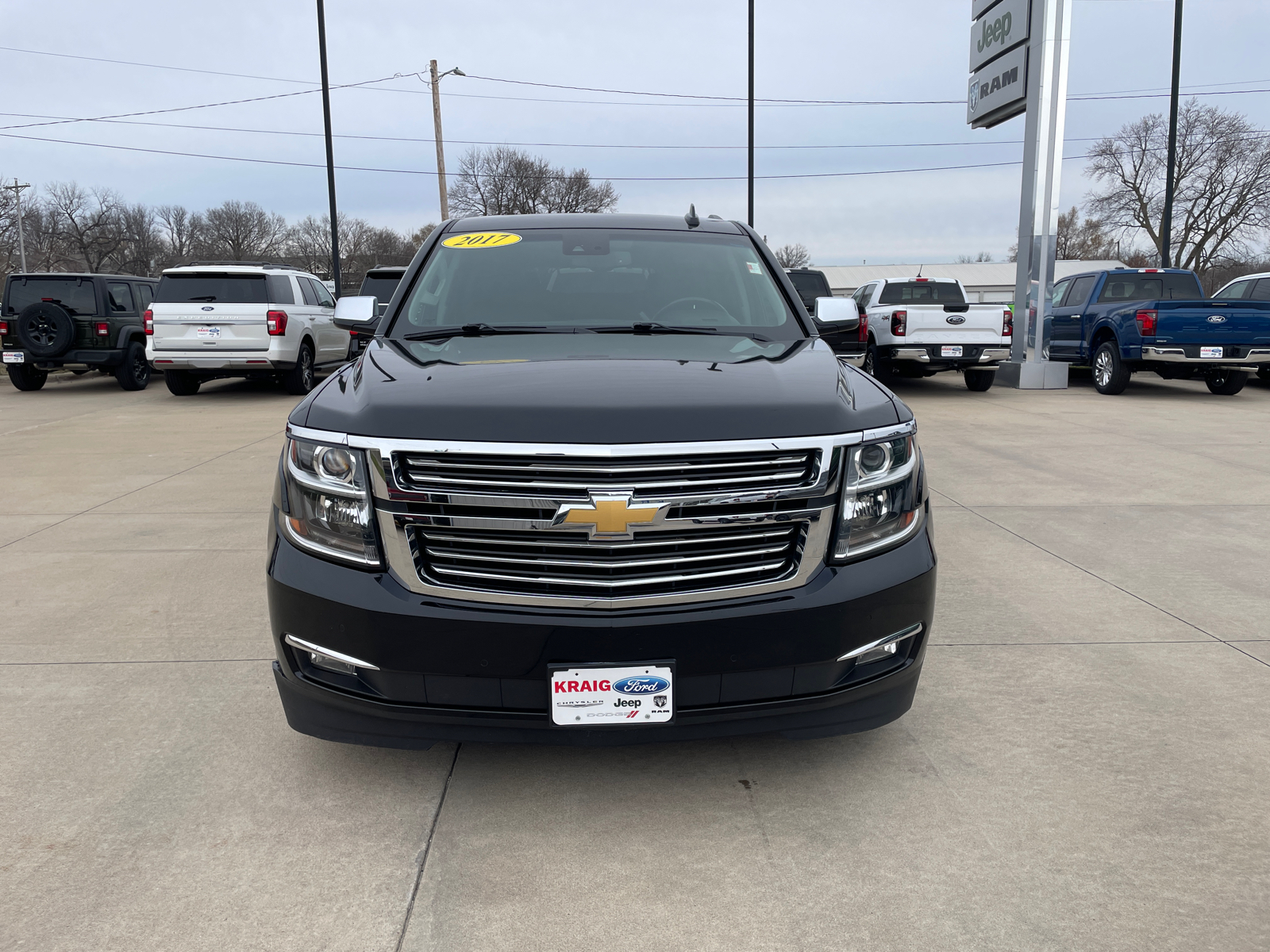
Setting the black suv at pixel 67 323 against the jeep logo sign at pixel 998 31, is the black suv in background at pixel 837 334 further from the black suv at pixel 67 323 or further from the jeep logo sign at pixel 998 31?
the black suv at pixel 67 323

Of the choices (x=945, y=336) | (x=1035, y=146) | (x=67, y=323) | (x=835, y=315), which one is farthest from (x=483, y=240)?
(x=1035, y=146)

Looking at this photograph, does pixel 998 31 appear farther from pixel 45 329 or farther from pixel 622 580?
pixel 622 580

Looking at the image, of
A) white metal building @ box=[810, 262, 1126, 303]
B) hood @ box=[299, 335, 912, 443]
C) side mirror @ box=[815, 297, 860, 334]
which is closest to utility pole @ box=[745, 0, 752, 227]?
side mirror @ box=[815, 297, 860, 334]

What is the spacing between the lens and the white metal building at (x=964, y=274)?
87000 mm

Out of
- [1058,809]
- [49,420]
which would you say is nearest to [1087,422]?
[1058,809]

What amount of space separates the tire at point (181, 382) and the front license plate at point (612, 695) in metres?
14.1

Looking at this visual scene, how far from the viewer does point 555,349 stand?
3.30 metres

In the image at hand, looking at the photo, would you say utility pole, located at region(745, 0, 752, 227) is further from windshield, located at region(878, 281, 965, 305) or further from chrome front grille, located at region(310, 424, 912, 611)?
chrome front grille, located at region(310, 424, 912, 611)

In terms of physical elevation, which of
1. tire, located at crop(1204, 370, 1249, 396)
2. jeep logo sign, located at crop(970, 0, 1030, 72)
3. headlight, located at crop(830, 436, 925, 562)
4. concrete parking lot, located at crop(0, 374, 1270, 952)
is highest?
jeep logo sign, located at crop(970, 0, 1030, 72)

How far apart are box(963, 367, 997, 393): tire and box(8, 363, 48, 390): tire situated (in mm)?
14994

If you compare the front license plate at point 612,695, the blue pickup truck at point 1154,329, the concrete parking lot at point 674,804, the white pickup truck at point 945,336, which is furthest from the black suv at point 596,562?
the blue pickup truck at point 1154,329

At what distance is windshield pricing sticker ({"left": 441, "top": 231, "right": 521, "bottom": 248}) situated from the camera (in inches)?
168

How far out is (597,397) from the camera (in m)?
2.62

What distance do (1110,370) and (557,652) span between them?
14.2 m
